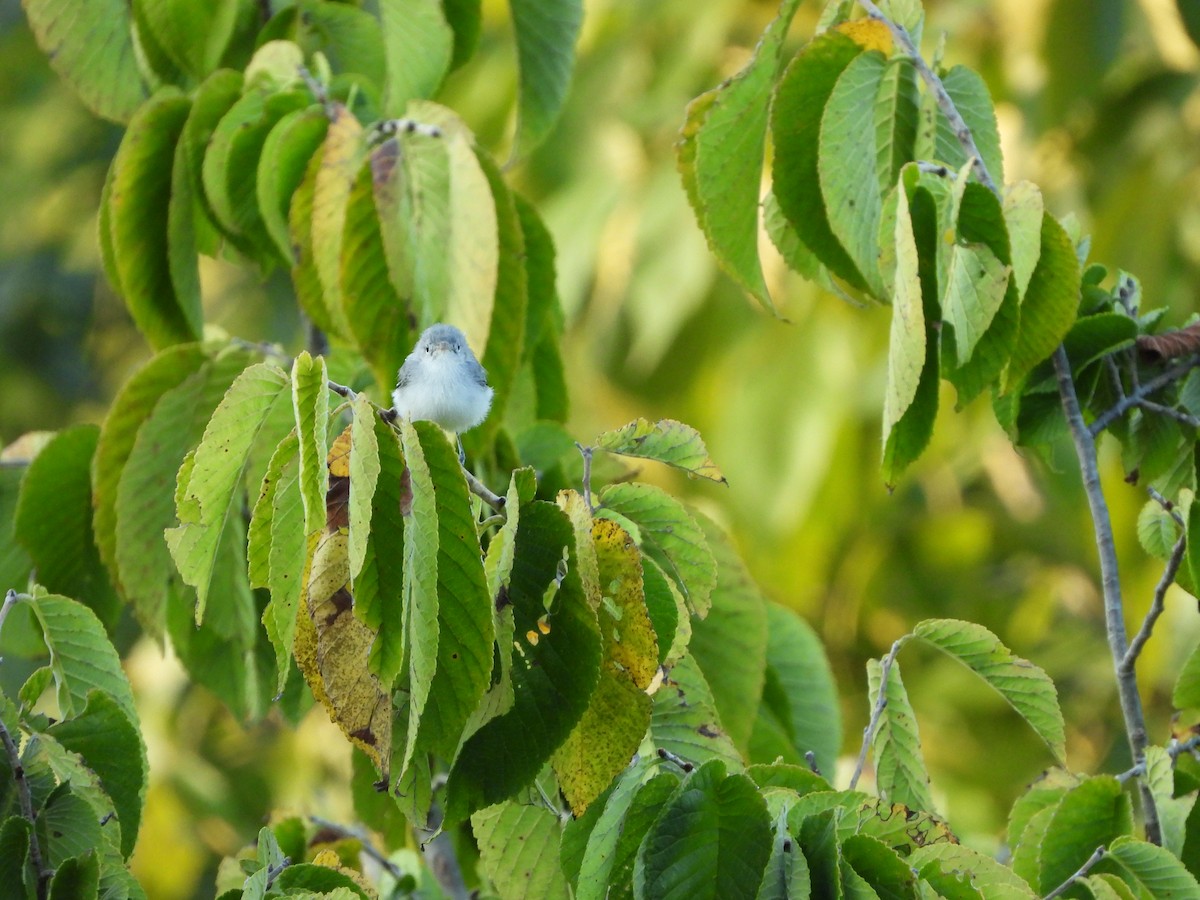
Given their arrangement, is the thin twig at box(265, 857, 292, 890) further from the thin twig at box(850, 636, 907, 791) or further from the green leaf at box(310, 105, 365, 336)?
the green leaf at box(310, 105, 365, 336)

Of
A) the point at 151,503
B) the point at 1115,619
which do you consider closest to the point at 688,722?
the point at 1115,619

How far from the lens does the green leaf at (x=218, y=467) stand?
141 cm

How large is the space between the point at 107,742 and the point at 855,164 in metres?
1.13

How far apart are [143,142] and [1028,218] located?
1.35 m

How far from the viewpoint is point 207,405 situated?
83.5 inches

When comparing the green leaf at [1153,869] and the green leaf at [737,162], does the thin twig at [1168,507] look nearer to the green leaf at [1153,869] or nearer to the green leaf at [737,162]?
the green leaf at [1153,869]

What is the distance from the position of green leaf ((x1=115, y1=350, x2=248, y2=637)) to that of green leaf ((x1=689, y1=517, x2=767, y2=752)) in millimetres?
750

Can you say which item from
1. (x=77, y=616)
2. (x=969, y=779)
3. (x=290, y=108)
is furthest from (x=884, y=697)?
(x=969, y=779)

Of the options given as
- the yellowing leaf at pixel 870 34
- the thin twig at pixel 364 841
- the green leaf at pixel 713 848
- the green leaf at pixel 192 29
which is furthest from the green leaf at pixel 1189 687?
the green leaf at pixel 192 29

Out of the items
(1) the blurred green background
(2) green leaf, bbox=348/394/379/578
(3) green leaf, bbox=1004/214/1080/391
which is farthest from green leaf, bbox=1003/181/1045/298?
(1) the blurred green background

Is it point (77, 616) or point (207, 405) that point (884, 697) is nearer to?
point (77, 616)

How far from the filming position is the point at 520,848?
1.63 meters

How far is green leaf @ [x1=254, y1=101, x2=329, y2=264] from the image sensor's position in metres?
2.12

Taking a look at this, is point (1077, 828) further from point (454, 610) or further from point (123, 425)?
point (123, 425)
